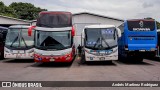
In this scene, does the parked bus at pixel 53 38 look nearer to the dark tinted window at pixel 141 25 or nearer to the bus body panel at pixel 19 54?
the bus body panel at pixel 19 54

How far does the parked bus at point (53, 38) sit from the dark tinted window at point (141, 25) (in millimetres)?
4786

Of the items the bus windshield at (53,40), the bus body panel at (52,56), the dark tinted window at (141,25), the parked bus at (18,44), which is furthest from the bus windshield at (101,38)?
the parked bus at (18,44)

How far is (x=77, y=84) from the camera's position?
11.5 metres

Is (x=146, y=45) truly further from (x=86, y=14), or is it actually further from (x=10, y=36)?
(x=86, y=14)

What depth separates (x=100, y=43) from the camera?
20641 mm

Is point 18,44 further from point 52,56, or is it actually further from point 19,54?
point 52,56

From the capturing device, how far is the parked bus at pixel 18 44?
2242 centimetres

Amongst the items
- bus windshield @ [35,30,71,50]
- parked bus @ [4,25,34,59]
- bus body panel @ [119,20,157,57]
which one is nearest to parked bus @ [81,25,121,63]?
bus body panel @ [119,20,157,57]

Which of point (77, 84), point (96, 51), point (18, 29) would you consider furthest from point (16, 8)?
point (77, 84)

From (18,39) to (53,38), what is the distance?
4.82m

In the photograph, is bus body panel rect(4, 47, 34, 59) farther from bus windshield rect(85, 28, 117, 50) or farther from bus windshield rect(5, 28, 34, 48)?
bus windshield rect(85, 28, 117, 50)

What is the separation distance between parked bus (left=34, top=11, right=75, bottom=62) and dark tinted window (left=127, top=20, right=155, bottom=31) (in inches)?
188

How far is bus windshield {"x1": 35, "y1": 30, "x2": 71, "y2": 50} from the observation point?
62.9 feet

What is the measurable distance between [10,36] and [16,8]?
53759 millimetres
